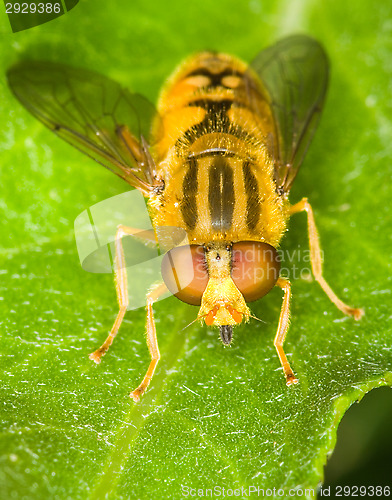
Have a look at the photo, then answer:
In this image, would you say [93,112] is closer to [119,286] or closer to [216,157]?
[216,157]

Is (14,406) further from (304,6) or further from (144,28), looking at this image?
(304,6)

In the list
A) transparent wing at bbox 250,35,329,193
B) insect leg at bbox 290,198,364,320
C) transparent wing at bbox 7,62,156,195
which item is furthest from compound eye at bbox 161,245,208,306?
transparent wing at bbox 250,35,329,193

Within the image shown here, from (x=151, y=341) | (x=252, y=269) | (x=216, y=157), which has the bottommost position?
(x=151, y=341)

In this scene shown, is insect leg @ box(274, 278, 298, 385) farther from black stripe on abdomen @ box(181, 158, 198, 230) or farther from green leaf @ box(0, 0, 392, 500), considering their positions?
black stripe on abdomen @ box(181, 158, 198, 230)

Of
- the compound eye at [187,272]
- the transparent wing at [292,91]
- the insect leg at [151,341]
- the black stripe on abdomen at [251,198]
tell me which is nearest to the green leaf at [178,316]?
the insect leg at [151,341]

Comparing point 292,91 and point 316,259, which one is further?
point 292,91

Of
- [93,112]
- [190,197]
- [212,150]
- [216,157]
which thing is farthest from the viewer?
[93,112]

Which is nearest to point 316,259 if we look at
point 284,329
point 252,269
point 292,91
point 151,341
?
point 284,329

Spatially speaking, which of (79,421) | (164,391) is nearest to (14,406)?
(79,421)
